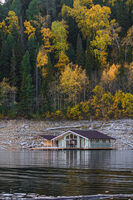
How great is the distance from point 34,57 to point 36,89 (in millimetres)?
8286

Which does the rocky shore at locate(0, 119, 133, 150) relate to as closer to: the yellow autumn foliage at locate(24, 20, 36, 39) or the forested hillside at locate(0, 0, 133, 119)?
the forested hillside at locate(0, 0, 133, 119)

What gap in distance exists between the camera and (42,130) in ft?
240

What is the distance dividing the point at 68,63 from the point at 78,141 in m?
33.8

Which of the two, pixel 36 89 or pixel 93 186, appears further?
pixel 36 89

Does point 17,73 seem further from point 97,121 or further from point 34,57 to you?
point 97,121

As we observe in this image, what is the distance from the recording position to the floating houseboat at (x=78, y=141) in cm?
6372

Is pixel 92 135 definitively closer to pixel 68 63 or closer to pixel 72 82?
pixel 72 82

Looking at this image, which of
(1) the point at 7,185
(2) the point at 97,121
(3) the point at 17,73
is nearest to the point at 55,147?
(2) the point at 97,121

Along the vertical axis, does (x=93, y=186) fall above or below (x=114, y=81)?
below

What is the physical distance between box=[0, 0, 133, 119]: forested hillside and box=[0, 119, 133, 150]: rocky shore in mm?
3940

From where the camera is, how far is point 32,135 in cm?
6988

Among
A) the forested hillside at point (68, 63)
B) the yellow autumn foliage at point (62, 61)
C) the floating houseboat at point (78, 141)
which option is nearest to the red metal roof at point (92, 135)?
the floating houseboat at point (78, 141)

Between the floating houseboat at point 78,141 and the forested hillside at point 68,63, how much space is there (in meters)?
12.1

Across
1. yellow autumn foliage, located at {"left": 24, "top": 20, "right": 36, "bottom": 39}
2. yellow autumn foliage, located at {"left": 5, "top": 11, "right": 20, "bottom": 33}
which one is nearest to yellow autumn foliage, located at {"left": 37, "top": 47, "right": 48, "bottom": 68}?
yellow autumn foliage, located at {"left": 24, "top": 20, "right": 36, "bottom": 39}
